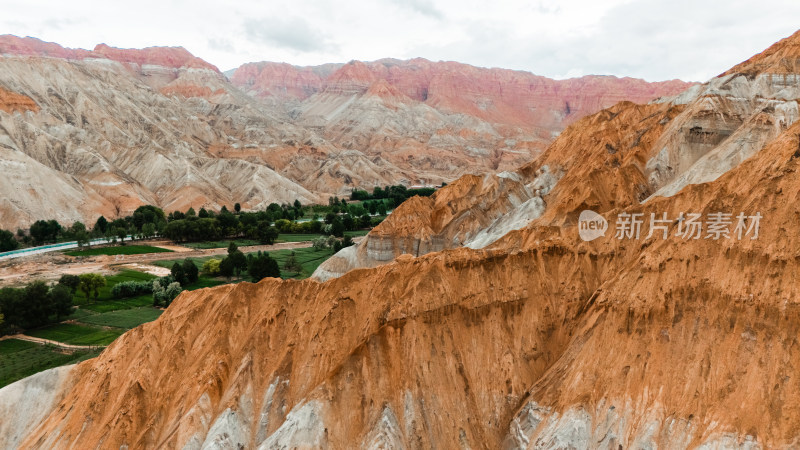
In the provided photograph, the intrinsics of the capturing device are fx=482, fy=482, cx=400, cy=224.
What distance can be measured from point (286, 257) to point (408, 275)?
52584mm

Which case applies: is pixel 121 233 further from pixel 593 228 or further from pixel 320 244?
pixel 593 228

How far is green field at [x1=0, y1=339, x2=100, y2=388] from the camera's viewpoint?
128ft

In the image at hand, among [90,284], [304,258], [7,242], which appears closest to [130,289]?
[90,284]

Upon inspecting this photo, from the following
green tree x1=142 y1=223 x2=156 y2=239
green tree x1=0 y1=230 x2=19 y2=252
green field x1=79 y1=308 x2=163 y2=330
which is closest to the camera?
green field x1=79 y1=308 x2=163 y2=330

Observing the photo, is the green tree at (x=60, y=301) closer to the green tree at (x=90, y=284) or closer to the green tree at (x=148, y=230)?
the green tree at (x=90, y=284)

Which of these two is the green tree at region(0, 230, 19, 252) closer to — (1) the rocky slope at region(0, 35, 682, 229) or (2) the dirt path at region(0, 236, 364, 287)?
(2) the dirt path at region(0, 236, 364, 287)

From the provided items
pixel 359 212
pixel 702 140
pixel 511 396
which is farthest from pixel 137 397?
pixel 359 212

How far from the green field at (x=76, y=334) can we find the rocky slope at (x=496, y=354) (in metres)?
18.5

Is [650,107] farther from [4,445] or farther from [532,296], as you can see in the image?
[4,445]

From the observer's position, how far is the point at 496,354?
25.9m

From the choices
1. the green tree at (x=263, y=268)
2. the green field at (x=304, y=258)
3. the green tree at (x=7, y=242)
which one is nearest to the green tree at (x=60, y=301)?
the green tree at (x=263, y=268)

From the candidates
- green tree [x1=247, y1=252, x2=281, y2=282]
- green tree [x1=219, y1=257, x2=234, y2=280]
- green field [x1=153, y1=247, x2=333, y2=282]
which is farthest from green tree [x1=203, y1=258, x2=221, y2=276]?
green tree [x1=247, y1=252, x2=281, y2=282]

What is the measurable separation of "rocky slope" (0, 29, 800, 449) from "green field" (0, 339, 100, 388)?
12776 millimetres

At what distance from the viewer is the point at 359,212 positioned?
4409 inches
